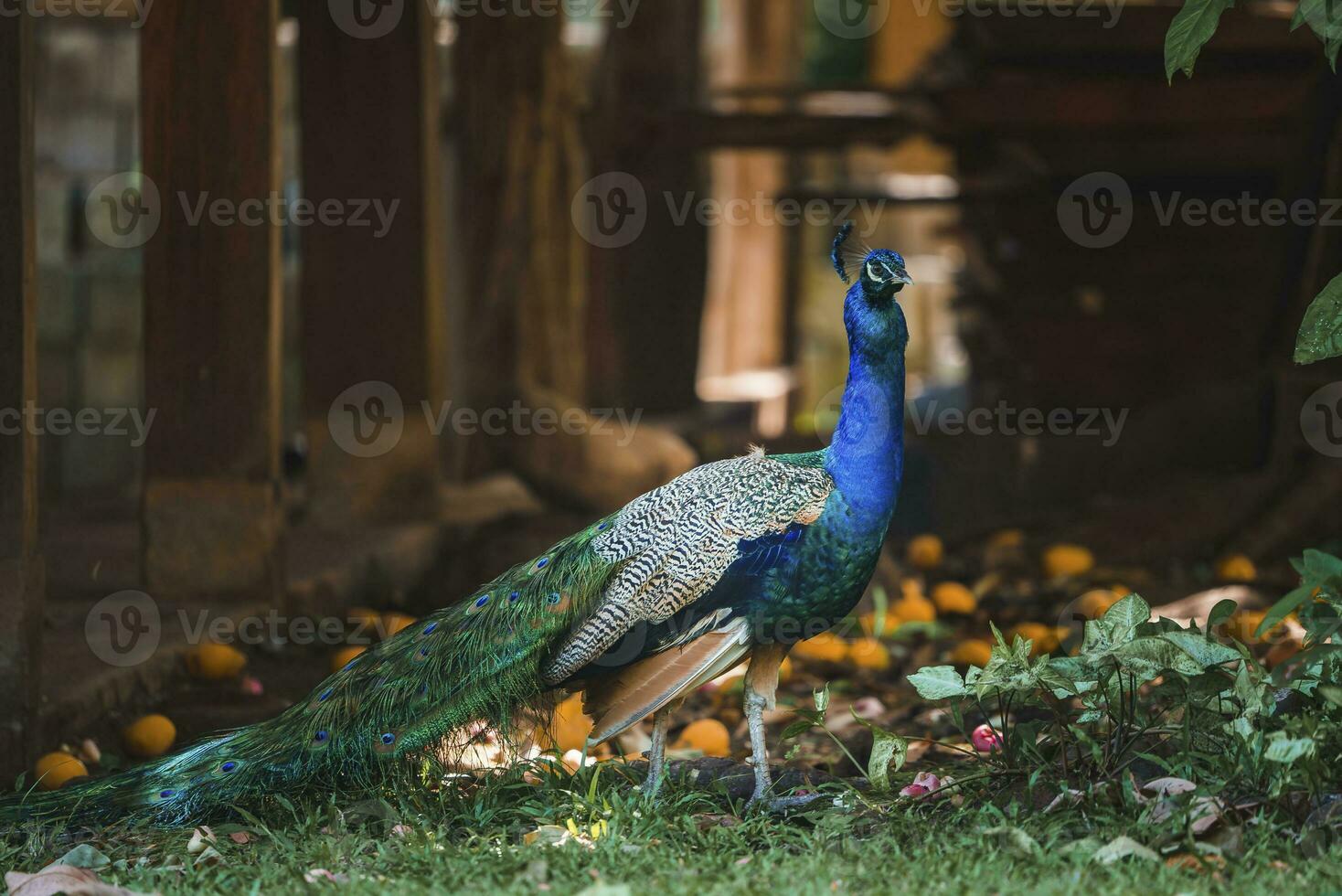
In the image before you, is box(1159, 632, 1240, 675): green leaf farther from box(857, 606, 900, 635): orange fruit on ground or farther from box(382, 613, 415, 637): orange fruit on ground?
box(382, 613, 415, 637): orange fruit on ground

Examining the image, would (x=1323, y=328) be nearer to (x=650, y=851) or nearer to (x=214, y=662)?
(x=650, y=851)

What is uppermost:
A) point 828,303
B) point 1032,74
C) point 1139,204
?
point 1032,74

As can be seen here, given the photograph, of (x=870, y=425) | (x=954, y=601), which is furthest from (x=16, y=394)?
(x=954, y=601)

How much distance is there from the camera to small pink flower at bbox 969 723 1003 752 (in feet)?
12.9

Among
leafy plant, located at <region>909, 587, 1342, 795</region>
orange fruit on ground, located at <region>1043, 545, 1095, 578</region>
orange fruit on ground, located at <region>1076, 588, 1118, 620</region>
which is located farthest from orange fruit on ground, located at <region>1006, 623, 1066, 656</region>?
leafy plant, located at <region>909, 587, 1342, 795</region>

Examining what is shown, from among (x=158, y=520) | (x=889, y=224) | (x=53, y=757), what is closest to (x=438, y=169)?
(x=158, y=520)

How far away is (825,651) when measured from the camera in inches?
232

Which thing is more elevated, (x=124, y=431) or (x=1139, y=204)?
(x=1139, y=204)

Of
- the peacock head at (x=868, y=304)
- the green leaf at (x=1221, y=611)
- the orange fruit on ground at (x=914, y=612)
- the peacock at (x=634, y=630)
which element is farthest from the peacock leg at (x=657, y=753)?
the orange fruit on ground at (x=914, y=612)

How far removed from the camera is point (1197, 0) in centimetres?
362

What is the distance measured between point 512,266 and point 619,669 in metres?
4.88

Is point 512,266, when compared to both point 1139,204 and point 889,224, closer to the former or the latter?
point 1139,204

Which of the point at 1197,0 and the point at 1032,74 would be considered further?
the point at 1032,74

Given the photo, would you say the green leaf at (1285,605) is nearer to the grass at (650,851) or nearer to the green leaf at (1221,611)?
the green leaf at (1221,611)
